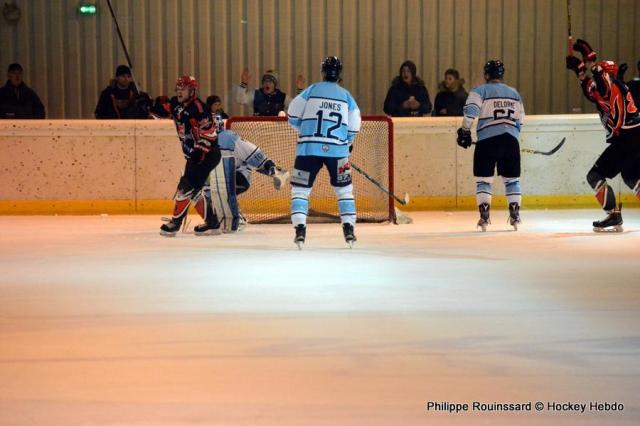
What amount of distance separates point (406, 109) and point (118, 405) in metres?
9.12

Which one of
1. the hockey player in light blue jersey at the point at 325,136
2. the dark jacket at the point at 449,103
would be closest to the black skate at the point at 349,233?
the hockey player in light blue jersey at the point at 325,136

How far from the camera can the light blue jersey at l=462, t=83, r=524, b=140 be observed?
1017cm

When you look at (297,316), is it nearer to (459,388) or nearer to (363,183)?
(459,388)

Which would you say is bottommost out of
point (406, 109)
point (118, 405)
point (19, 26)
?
point (118, 405)

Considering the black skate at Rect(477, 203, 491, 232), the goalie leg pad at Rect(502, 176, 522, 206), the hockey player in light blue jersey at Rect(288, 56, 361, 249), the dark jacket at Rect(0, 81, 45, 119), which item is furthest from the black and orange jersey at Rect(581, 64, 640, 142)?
the dark jacket at Rect(0, 81, 45, 119)

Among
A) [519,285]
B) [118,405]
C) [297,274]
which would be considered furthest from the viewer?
[297,274]

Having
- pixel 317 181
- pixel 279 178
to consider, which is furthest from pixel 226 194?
pixel 317 181

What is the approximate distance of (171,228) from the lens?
33.1 ft

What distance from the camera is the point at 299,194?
349 inches

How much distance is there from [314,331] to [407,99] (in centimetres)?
773

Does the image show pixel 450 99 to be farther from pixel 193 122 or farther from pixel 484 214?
pixel 193 122

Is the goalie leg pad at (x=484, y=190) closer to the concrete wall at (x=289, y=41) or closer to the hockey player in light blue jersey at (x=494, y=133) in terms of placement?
the hockey player in light blue jersey at (x=494, y=133)

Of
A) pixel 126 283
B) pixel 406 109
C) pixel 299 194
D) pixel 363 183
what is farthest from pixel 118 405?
pixel 406 109

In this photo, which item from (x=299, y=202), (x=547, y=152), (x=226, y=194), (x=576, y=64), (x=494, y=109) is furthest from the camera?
(x=547, y=152)
